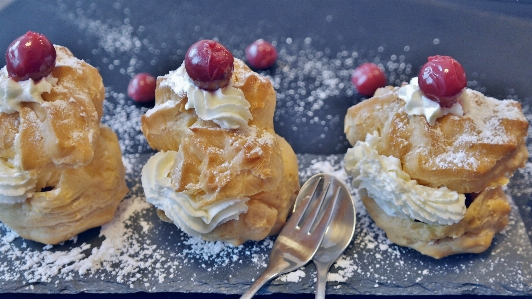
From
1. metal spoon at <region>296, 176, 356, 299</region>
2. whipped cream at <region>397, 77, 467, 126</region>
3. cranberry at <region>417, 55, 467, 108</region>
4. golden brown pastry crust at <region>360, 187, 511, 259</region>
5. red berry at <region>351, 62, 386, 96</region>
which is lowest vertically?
metal spoon at <region>296, 176, 356, 299</region>

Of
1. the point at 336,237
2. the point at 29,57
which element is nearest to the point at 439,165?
the point at 336,237

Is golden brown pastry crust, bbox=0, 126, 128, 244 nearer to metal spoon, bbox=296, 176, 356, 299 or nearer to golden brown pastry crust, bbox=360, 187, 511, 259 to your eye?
metal spoon, bbox=296, 176, 356, 299

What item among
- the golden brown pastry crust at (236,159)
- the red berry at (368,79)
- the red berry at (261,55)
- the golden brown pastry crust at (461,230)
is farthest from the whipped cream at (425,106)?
the red berry at (261,55)

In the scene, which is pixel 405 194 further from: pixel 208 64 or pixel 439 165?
pixel 208 64

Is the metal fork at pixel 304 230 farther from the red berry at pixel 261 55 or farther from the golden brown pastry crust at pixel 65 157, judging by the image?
the red berry at pixel 261 55

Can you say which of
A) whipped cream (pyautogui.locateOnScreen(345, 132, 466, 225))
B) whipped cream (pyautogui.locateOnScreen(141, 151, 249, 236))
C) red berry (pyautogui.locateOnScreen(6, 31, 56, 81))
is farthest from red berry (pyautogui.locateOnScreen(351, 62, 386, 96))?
red berry (pyautogui.locateOnScreen(6, 31, 56, 81))

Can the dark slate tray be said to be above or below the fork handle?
below
